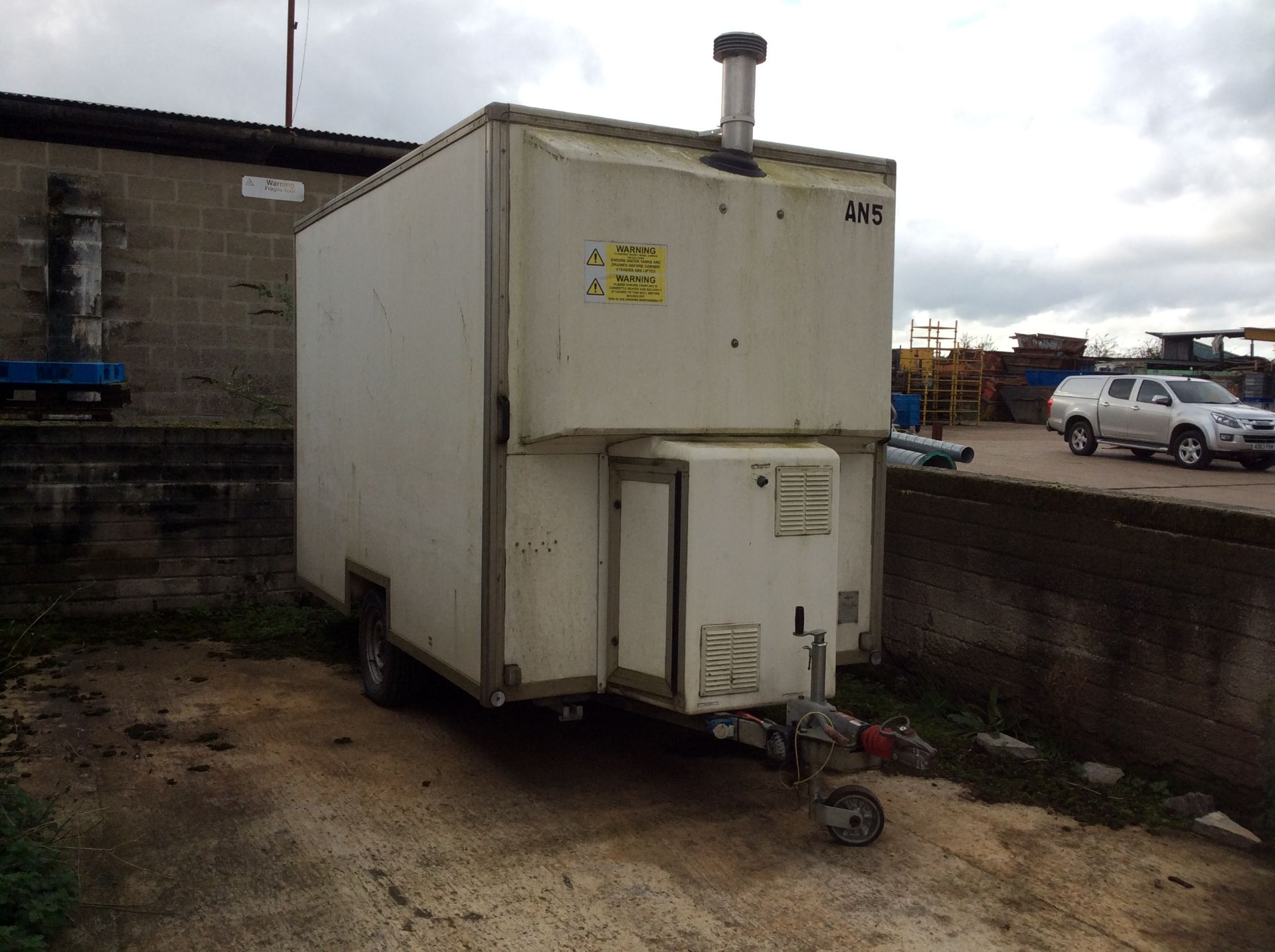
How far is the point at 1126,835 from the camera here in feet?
16.9

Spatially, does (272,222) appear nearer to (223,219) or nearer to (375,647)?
(223,219)

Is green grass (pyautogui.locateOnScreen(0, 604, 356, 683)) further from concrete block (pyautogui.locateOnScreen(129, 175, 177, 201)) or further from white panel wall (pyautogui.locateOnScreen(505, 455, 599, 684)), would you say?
concrete block (pyautogui.locateOnScreen(129, 175, 177, 201))

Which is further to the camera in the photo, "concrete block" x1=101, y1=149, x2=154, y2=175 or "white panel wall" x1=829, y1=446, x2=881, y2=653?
"concrete block" x1=101, y1=149, x2=154, y2=175

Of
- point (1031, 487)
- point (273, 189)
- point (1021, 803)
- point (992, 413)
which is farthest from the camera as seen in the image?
point (992, 413)

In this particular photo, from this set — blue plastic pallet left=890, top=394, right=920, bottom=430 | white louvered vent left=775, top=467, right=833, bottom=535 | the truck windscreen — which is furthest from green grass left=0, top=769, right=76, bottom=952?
blue plastic pallet left=890, top=394, right=920, bottom=430

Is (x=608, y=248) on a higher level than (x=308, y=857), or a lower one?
higher

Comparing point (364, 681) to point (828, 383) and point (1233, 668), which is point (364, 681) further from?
point (1233, 668)

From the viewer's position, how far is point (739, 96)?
17.9 ft

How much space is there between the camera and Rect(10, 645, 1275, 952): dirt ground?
13.7 ft

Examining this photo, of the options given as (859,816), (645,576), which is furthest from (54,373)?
(859,816)

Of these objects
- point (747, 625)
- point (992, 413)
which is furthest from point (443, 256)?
point (992, 413)

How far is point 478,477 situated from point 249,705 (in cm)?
288

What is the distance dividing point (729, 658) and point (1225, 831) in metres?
2.43

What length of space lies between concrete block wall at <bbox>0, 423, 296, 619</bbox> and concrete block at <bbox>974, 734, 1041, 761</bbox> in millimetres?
6172
